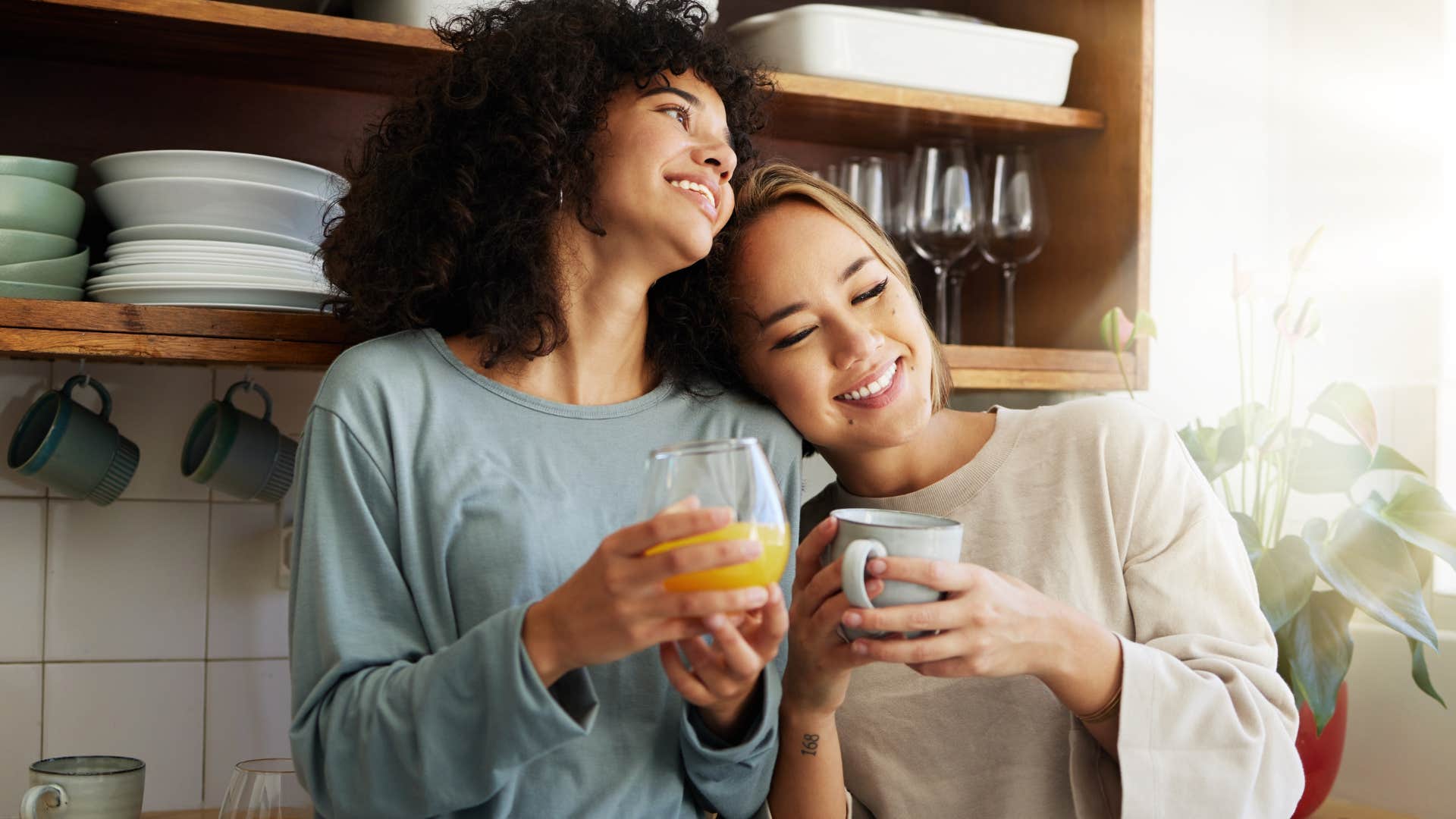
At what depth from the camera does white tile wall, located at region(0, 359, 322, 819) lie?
5.43 ft

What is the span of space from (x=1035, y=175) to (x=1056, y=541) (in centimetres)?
68

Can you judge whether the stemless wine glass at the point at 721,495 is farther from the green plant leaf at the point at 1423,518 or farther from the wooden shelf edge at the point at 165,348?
the green plant leaf at the point at 1423,518

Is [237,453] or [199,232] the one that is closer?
[199,232]

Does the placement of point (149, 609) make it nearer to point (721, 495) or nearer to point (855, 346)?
point (855, 346)

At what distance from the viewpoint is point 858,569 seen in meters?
0.95

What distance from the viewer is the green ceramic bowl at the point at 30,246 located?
129 cm

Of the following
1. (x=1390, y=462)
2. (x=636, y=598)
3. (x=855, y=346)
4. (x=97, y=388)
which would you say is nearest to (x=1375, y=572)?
(x=1390, y=462)

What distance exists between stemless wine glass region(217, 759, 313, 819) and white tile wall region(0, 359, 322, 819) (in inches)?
15.2

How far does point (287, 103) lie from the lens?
172 cm

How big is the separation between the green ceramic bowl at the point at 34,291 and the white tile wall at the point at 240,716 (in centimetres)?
63

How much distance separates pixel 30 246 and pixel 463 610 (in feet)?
2.07

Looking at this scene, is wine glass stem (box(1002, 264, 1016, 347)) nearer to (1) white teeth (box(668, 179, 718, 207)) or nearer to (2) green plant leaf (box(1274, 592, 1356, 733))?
(2) green plant leaf (box(1274, 592, 1356, 733))

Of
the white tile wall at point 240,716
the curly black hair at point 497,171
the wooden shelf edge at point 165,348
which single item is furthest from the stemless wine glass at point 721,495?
the white tile wall at point 240,716

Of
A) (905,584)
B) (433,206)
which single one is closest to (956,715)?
(905,584)
